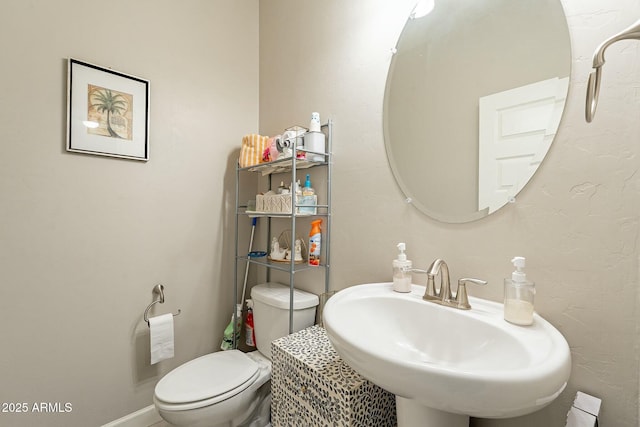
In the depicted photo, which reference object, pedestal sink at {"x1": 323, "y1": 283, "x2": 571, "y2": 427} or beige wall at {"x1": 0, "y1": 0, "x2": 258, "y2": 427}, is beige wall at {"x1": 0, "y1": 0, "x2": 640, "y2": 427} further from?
pedestal sink at {"x1": 323, "y1": 283, "x2": 571, "y2": 427}

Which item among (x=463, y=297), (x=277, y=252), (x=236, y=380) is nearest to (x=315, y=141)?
(x=277, y=252)

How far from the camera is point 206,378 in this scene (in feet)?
3.97

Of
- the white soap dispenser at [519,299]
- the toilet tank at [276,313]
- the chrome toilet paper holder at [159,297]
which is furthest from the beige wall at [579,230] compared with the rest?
the chrome toilet paper holder at [159,297]

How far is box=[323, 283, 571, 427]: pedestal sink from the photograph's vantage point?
0.49 meters

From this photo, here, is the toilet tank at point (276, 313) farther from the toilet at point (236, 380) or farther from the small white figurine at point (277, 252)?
the small white figurine at point (277, 252)

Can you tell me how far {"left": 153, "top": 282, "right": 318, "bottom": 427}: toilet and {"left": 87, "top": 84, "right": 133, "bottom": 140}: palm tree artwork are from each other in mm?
1020

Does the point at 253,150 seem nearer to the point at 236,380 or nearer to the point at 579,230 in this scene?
the point at 236,380

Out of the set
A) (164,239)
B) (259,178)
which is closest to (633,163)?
(259,178)

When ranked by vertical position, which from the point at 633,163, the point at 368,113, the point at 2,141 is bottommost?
the point at 633,163

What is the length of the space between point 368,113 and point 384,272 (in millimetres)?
687

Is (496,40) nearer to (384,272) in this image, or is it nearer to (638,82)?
(638,82)

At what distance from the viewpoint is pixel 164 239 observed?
1.50m

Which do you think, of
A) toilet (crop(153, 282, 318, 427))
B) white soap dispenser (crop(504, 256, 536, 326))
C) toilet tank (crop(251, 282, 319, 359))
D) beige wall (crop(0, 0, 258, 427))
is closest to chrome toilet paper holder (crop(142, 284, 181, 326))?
beige wall (crop(0, 0, 258, 427))

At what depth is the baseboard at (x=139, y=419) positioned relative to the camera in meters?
1.37
